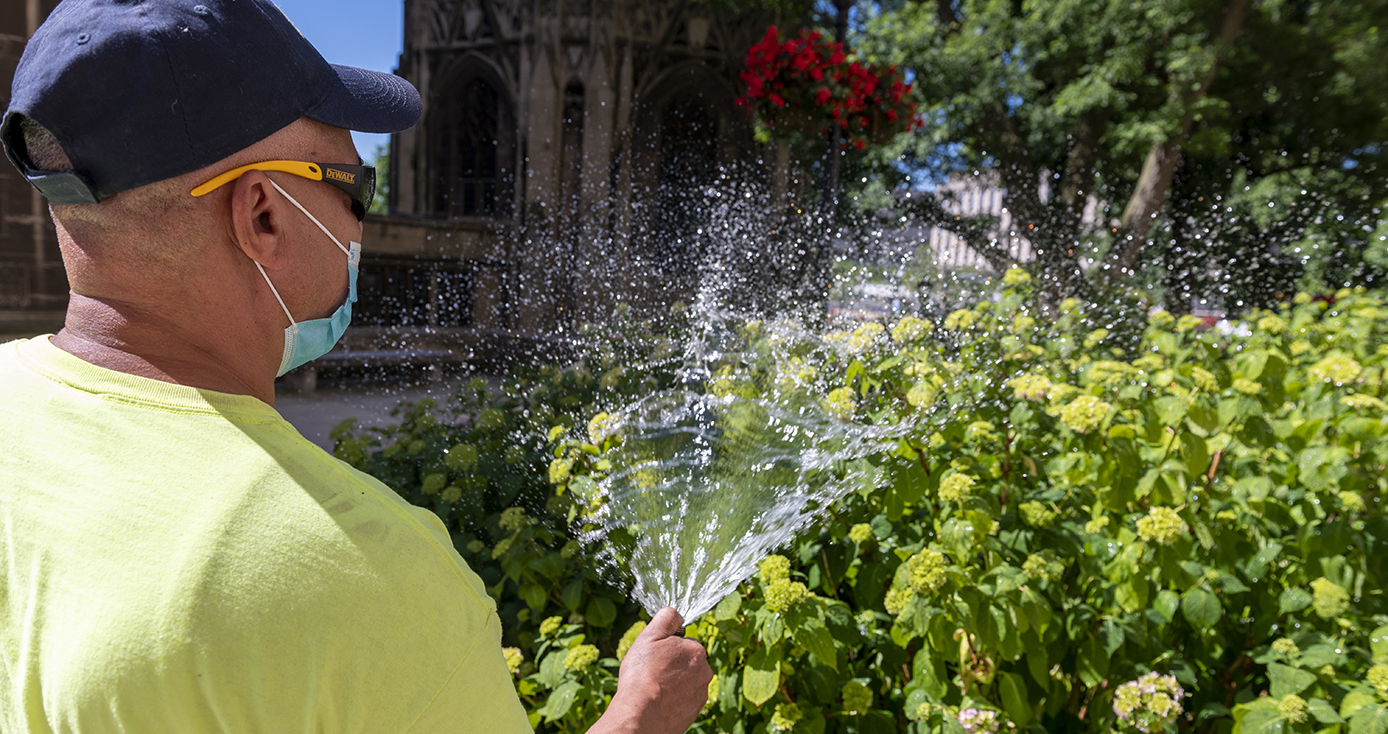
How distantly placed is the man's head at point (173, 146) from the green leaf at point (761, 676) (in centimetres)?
116

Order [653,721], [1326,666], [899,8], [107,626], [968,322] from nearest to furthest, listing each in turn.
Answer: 1. [107,626]
2. [653,721]
3. [1326,666]
4. [968,322]
5. [899,8]

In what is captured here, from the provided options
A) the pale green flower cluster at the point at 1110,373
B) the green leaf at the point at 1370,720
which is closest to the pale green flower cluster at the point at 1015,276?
the pale green flower cluster at the point at 1110,373

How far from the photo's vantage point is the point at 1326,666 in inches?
68.2

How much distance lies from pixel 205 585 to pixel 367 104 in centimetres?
65

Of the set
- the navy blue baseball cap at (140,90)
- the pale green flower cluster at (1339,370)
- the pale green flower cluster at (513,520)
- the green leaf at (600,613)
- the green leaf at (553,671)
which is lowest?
the green leaf at (600,613)

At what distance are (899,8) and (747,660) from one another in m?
13.8

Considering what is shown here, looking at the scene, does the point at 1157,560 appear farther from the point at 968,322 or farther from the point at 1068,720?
the point at 968,322

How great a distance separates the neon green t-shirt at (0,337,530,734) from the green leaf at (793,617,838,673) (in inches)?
37.3

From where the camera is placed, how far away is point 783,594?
1.65 metres

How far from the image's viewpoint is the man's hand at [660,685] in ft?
3.73

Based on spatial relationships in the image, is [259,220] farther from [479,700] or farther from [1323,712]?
[1323,712]

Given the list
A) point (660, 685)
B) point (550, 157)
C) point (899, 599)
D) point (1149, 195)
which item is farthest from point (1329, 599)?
point (550, 157)

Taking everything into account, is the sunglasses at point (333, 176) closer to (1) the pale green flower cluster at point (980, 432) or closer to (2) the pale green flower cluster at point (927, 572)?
(2) the pale green flower cluster at point (927, 572)

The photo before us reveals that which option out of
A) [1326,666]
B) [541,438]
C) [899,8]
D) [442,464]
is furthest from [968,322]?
[899,8]
